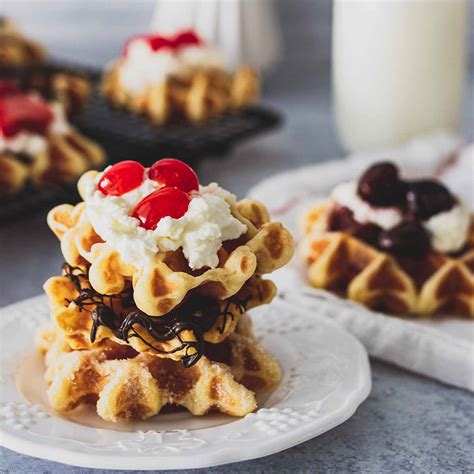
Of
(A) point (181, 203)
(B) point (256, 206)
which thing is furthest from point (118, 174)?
(B) point (256, 206)

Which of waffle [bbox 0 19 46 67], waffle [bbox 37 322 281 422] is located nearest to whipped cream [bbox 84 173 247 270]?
waffle [bbox 37 322 281 422]

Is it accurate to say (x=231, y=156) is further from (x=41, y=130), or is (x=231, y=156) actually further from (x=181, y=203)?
(x=181, y=203)

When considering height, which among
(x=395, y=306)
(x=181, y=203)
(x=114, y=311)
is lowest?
(x=395, y=306)

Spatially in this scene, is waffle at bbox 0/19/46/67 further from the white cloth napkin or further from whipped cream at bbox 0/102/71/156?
the white cloth napkin

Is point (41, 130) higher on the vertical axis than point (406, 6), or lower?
lower

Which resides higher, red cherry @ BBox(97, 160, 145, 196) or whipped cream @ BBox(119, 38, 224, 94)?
red cherry @ BBox(97, 160, 145, 196)

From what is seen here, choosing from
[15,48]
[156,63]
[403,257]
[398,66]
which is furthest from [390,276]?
[15,48]

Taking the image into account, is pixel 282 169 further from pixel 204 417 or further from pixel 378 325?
pixel 204 417
